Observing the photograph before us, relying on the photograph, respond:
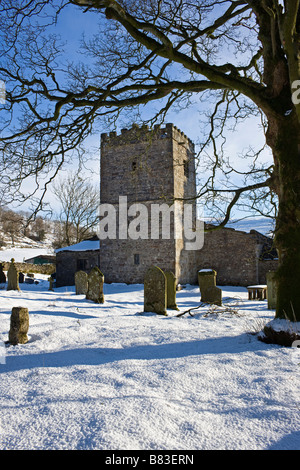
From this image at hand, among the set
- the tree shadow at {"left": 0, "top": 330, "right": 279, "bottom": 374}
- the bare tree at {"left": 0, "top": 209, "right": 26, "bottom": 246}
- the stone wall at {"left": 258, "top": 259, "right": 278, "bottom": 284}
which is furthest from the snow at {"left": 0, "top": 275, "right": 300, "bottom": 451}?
the stone wall at {"left": 258, "top": 259, "right": 278, "bottom": 284}

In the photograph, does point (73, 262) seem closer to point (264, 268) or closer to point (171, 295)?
point (264, 268)

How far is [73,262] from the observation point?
23.0 metres

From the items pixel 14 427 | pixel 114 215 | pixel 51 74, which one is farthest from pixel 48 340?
pixel 114 215

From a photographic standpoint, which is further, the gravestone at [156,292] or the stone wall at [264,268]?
the stone wall at [264,268]

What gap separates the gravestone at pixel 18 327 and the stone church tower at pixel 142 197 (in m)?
15.4

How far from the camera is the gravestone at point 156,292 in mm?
8281

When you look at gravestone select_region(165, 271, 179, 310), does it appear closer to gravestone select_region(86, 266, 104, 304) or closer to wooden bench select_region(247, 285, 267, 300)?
gravestone select_region(86, 266, 104, 304)

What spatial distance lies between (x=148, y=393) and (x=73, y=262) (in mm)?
21075

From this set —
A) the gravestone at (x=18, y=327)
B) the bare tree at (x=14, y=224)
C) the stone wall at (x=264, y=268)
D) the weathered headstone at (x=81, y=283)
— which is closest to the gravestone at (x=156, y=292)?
the bare tree at (x=14, y=224)

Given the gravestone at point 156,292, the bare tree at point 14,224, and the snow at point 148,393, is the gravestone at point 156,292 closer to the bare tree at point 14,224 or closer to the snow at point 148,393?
the bare tree at point 14,224

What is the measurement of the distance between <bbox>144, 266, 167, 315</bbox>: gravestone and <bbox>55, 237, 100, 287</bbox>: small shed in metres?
14.8

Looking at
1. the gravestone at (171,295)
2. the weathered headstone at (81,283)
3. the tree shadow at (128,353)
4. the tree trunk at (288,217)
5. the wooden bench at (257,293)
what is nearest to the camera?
the tree shadow at (128,353)

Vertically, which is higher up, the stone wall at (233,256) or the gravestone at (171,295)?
the stone wall at (233,256)
